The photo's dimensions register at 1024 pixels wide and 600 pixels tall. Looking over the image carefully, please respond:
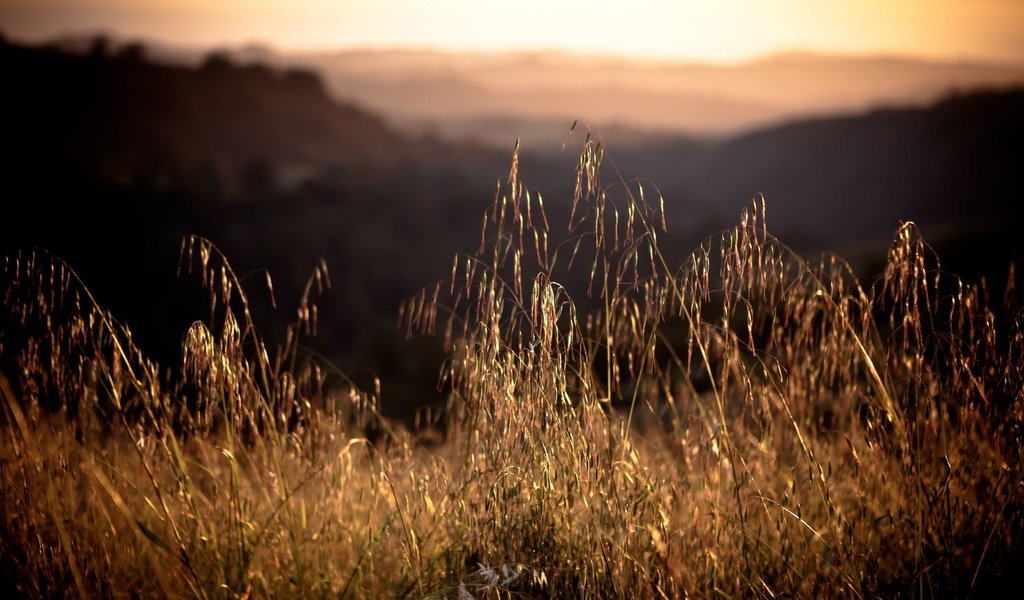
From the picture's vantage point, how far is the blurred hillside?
43.7 metres

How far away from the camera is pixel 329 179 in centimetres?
6844

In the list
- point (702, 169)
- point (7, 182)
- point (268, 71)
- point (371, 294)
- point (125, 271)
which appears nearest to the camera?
point (125, 271)

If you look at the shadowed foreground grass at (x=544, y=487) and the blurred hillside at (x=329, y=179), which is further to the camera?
the blurred hillside at (x=329, y=179)

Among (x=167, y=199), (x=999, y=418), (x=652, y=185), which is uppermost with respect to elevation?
(x=652, y=185)

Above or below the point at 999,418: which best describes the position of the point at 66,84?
above

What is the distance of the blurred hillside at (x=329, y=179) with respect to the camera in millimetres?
43688

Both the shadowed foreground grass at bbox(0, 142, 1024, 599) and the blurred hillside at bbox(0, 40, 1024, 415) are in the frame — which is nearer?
the shadowed foreground grass at bbox(0, 142, 1024, 599)

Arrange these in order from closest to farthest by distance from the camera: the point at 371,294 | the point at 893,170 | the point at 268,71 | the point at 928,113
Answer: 1. the point at 371,294
2. the point at 893,170
3. the point at 928,113
4. the point at 268,71

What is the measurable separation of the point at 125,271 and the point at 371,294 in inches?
666

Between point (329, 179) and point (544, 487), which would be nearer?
point (544, 487)

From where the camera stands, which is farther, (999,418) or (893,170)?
(893,170)

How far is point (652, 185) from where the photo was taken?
1689 millimetres

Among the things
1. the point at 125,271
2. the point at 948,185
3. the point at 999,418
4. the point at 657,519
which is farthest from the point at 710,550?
the point at 948,185

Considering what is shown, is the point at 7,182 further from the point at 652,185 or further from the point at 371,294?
the point at 652,185
